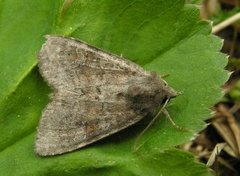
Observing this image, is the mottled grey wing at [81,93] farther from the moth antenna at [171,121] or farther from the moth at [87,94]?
the moth antenna at [171,121]

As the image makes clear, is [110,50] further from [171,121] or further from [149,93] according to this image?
[171,121]

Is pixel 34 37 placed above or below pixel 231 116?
above

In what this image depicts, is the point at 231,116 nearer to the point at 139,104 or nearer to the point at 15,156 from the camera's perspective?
the point at 139,104

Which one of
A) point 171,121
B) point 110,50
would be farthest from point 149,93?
point 110,50

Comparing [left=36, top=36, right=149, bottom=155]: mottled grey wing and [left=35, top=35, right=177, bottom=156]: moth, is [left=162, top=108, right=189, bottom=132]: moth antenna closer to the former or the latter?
[left=35, top=35, right=177, bottom=156]: moth

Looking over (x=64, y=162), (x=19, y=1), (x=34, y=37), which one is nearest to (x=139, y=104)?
(x=64, y=162)

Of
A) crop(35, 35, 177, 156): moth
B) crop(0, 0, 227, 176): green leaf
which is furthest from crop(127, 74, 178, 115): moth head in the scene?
crop(0, 0, 227, 176): green leaf
